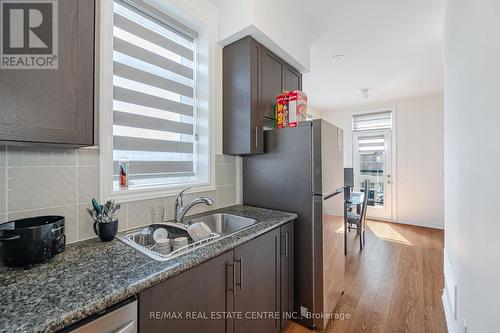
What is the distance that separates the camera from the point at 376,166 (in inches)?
184

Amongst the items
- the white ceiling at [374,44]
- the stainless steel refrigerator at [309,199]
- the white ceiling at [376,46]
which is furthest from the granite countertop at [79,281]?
the white ceiling at [376,46]

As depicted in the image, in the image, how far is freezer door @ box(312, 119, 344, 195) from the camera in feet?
5.15

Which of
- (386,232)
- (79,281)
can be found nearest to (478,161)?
(79,281)

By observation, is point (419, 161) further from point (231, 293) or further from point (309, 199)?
point (231, 293)

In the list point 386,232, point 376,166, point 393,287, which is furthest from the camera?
point 376,166

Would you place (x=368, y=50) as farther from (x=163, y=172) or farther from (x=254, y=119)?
(x=163, y=172)

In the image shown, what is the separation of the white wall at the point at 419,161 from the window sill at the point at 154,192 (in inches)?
169

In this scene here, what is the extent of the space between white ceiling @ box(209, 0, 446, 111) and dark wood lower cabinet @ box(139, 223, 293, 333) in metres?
1.94

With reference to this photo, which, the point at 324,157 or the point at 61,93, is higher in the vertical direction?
the point at 61,93

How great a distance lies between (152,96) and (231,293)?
1.41 m

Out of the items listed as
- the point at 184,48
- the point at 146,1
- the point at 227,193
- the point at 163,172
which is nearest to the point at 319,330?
the point at 227,193

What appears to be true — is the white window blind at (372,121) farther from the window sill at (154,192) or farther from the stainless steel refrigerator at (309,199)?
Result: the window sill at (154,192)

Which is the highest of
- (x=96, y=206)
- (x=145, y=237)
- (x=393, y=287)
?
(x=96, y=206)

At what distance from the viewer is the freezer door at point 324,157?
157cm
